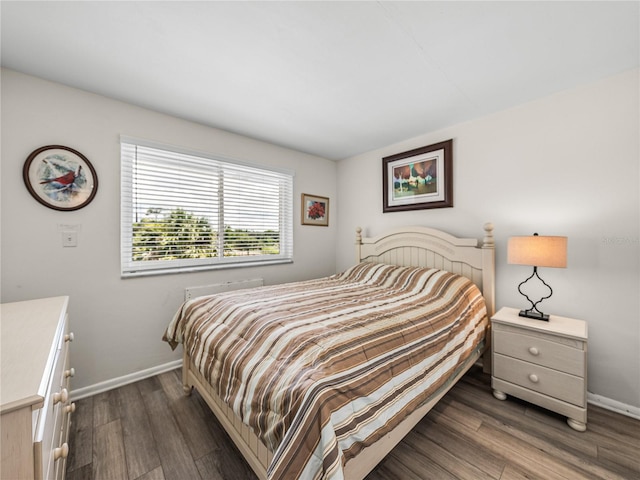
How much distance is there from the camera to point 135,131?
2.24 m

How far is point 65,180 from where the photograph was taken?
1.94 metres

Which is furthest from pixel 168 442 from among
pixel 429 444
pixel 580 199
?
pixel 580 199

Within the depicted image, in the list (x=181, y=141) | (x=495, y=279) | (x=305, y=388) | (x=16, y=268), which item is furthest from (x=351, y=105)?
(x=16, y=268)

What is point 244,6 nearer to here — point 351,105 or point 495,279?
point 351,105

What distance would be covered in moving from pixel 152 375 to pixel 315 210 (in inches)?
97.8

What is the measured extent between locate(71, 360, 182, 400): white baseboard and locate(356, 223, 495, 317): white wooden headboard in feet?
7.56

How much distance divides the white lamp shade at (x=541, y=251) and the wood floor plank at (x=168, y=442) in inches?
94.1

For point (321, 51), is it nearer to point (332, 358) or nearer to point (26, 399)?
point (332, 358)

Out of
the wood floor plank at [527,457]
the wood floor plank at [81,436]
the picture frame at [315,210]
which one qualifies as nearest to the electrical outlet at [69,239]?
the wood floor plank at [81,436]

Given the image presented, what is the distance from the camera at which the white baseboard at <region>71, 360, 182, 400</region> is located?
1990 millimetres

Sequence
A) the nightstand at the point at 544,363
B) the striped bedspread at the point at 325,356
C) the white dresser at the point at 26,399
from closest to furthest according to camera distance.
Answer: the white dresser at the point at 26,399 → the striped bedspread at the point at 325,356 → the nightstand at the point at 544,363

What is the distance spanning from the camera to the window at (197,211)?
7.43ft

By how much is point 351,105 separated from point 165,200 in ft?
6.13

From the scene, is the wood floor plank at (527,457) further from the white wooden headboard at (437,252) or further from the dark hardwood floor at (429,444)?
the white wooden headboard at (437,252)
